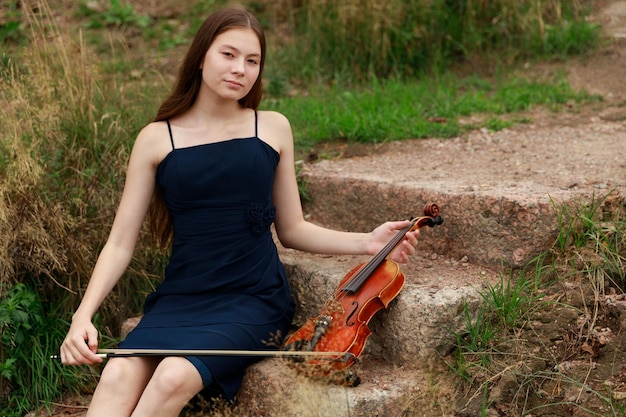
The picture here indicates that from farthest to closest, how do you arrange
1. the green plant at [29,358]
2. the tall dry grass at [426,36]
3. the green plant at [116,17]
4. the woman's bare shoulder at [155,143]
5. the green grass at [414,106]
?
the green plant at [116,17] < the tall dry grass at [426,36] < the green grass at [414,106] < the green plant at [29,358] < the woman's bare shoulder at [155,143]

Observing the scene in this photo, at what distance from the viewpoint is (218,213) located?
305 cm

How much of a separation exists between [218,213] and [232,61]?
0.54 metres

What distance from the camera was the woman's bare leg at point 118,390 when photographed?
8.87ft

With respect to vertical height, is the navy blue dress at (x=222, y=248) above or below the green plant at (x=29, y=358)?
above

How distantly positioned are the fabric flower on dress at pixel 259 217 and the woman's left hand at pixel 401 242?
0.39m

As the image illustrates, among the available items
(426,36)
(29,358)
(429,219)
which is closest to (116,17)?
(426,36)

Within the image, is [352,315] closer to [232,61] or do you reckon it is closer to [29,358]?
[232,61]

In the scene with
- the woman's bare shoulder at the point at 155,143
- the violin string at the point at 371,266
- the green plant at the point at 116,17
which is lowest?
the violin string at the point at 371,266

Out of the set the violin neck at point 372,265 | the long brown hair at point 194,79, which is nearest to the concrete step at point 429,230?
the violin neck at point 372,265

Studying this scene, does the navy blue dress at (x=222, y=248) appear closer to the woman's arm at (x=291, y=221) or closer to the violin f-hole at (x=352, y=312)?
the woman's arm at (x=291, y=221)

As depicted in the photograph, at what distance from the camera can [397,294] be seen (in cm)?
300

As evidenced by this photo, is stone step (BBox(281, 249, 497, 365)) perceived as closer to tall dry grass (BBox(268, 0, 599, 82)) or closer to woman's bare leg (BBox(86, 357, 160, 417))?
woman's bare leg (BBox(86, 357, 160, 417))

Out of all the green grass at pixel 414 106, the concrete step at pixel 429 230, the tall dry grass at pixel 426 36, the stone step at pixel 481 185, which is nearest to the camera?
the concrete step at pixel 429 230

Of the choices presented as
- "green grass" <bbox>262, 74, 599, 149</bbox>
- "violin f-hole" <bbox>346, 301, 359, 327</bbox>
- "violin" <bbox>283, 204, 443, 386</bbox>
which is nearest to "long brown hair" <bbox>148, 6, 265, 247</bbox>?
"violin" <bbox>283, 204, 443, 386</bbox>
